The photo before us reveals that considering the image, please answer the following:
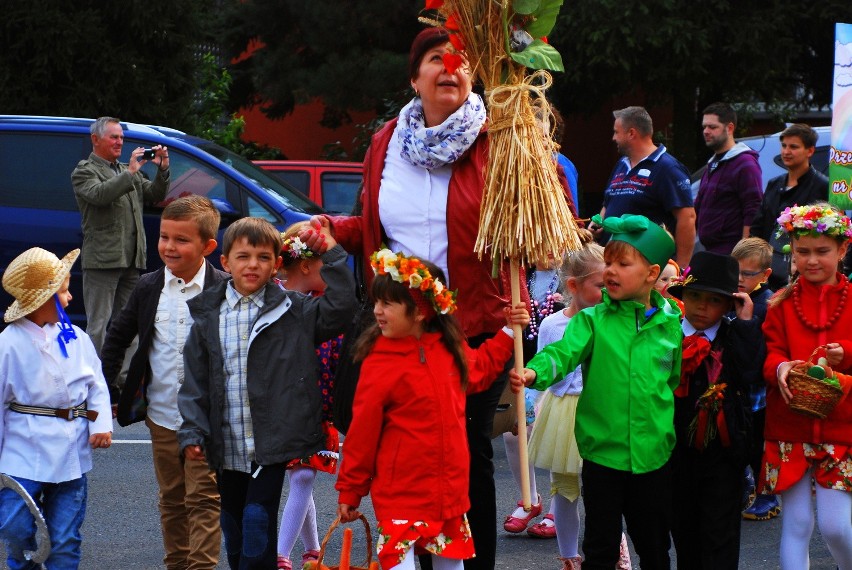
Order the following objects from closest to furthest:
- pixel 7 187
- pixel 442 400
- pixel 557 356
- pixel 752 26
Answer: pixel 442 400, pixel 557 356, pixel 7 187, pixel 752 26

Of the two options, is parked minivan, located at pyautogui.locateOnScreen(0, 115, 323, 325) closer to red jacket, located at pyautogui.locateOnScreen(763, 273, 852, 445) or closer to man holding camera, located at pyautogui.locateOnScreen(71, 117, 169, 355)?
man holding camera, located at pyautogui.locateOnScreen(71, 117, 169, 355)

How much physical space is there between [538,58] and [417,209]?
721 millimetres

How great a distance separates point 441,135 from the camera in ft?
14.3

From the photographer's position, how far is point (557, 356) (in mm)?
4512

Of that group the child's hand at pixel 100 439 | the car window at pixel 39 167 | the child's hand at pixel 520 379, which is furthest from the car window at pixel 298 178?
the child's hand at pixel 520 379

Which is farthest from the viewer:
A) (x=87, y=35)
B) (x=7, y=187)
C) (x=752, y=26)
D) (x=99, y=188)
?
(x=752, y=26)

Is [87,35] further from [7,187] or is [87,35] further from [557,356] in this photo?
[557,356]

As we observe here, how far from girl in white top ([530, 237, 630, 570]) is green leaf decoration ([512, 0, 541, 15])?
136cm

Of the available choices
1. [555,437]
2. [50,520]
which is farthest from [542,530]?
[50,520]

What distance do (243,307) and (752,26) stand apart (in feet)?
49.0

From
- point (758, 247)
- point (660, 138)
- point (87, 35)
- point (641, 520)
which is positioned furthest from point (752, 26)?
point (641, 520)

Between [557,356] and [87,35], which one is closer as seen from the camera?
[557,356]

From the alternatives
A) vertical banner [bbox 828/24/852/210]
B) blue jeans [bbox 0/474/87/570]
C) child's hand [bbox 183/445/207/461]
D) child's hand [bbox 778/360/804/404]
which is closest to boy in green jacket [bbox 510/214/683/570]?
child's hand [bbox 778/360/804/404]

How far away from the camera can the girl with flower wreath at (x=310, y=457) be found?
512cm
